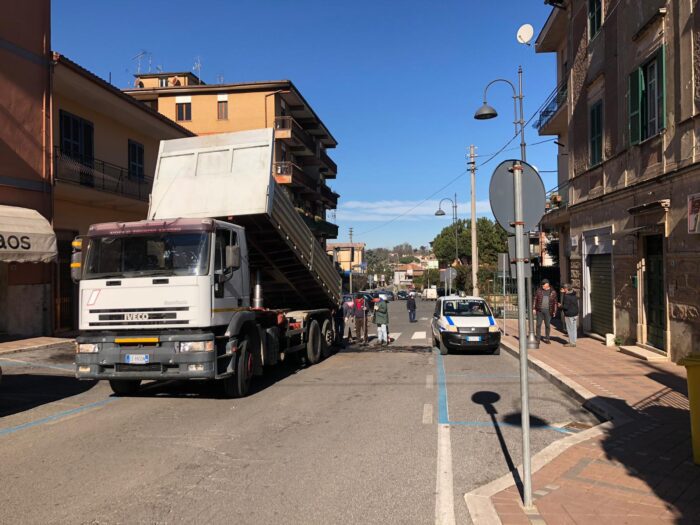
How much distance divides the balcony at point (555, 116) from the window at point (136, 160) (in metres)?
16.6

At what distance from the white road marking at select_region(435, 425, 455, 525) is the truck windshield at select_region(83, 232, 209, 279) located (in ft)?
13.6

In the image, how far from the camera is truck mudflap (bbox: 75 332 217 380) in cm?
759

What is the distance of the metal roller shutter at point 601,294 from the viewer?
564 inches

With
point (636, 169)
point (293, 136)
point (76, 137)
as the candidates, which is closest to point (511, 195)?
point (636, 169)

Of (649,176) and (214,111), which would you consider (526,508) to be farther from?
(214,111)

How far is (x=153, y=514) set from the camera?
13.3 feet

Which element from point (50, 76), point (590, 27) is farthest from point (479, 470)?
point (50, 76)

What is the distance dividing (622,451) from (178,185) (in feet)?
25.8

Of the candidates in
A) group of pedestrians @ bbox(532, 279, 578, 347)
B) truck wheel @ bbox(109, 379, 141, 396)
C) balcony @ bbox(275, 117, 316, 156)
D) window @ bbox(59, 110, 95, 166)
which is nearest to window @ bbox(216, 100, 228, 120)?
balcony @ bbox(275, 117, 316, 156)

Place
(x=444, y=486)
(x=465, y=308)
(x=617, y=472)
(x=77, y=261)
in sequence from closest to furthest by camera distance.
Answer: (x=444, y=486), (x=617, y=472), (x=77, y=261), (x=465, y=308)

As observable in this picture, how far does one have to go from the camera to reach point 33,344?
14.3 m

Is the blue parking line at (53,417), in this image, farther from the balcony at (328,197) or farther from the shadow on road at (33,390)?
the balcony at (328,197)

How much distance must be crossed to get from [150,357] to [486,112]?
610 inches

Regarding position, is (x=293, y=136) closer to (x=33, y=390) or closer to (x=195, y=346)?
(x=33, y=390)
